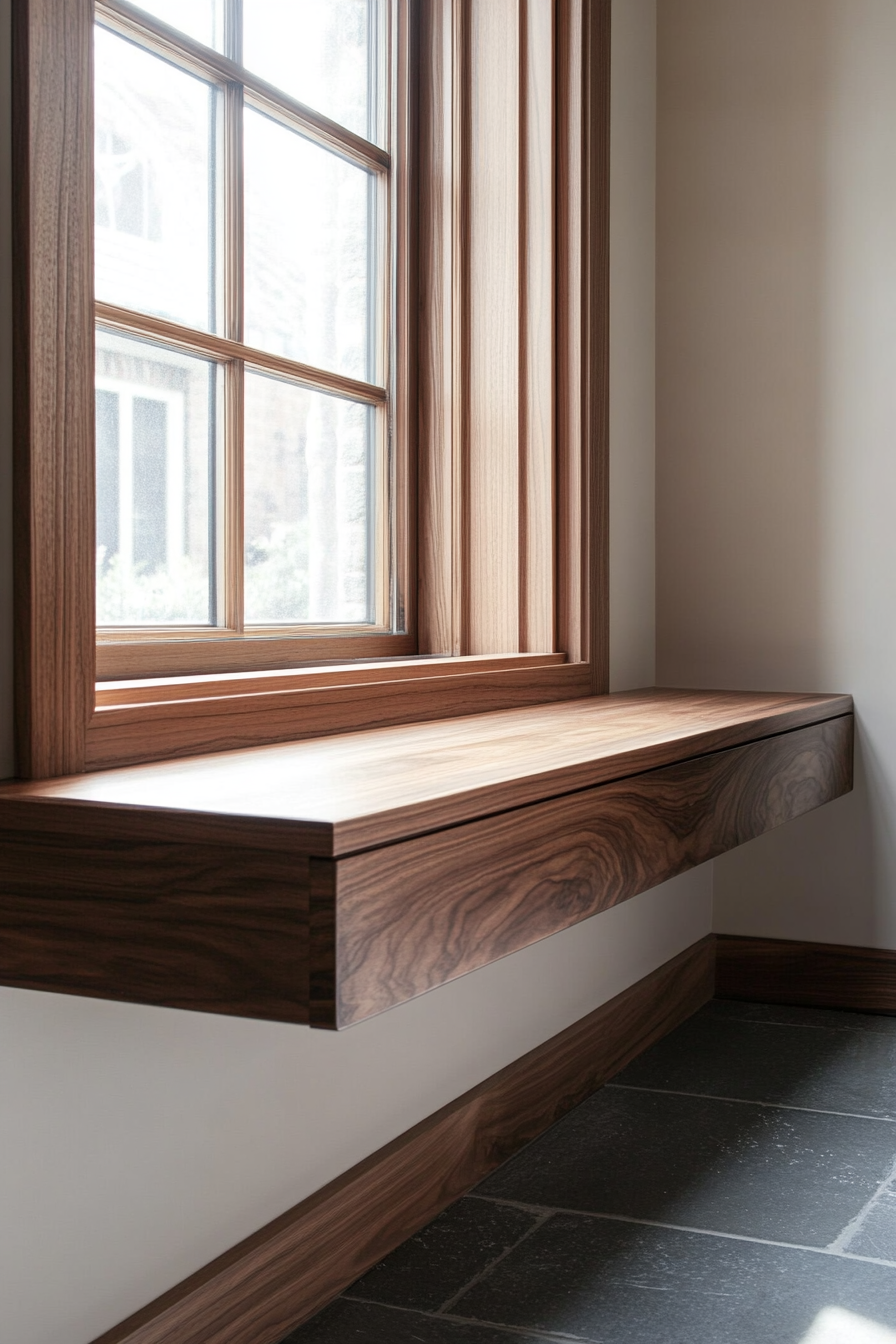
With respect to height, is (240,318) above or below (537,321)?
below

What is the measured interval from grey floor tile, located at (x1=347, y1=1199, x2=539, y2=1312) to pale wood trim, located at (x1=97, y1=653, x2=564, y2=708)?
0.71 meters

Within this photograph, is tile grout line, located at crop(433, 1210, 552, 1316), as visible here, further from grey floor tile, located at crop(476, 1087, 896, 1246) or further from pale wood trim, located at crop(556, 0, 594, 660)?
pale wood trim, located at crop(556, 0, 594, 660)

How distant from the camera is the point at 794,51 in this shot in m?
2.67

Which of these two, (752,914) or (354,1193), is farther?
(752,914)

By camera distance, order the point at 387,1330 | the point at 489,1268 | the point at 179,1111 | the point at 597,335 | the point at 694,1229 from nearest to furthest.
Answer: the point at 179,1111 → the point at 387,1330 → the point at 489,1268 → the point at 694,1229 → the point at 597,335

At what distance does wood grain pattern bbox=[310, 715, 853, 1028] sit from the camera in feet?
3.01

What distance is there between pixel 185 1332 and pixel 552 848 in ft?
1.97

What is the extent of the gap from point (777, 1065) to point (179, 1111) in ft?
4.40

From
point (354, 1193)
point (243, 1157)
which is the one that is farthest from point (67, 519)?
point (354, 1193)

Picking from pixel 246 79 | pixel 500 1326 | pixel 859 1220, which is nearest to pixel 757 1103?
pixel 859 1220

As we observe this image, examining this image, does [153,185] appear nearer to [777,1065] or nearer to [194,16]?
[194,16]

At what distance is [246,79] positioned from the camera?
1759mm

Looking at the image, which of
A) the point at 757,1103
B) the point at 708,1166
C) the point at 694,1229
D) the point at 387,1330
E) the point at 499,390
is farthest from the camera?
the point at 499,390

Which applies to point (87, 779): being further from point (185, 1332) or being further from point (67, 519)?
point (185, 1332)
